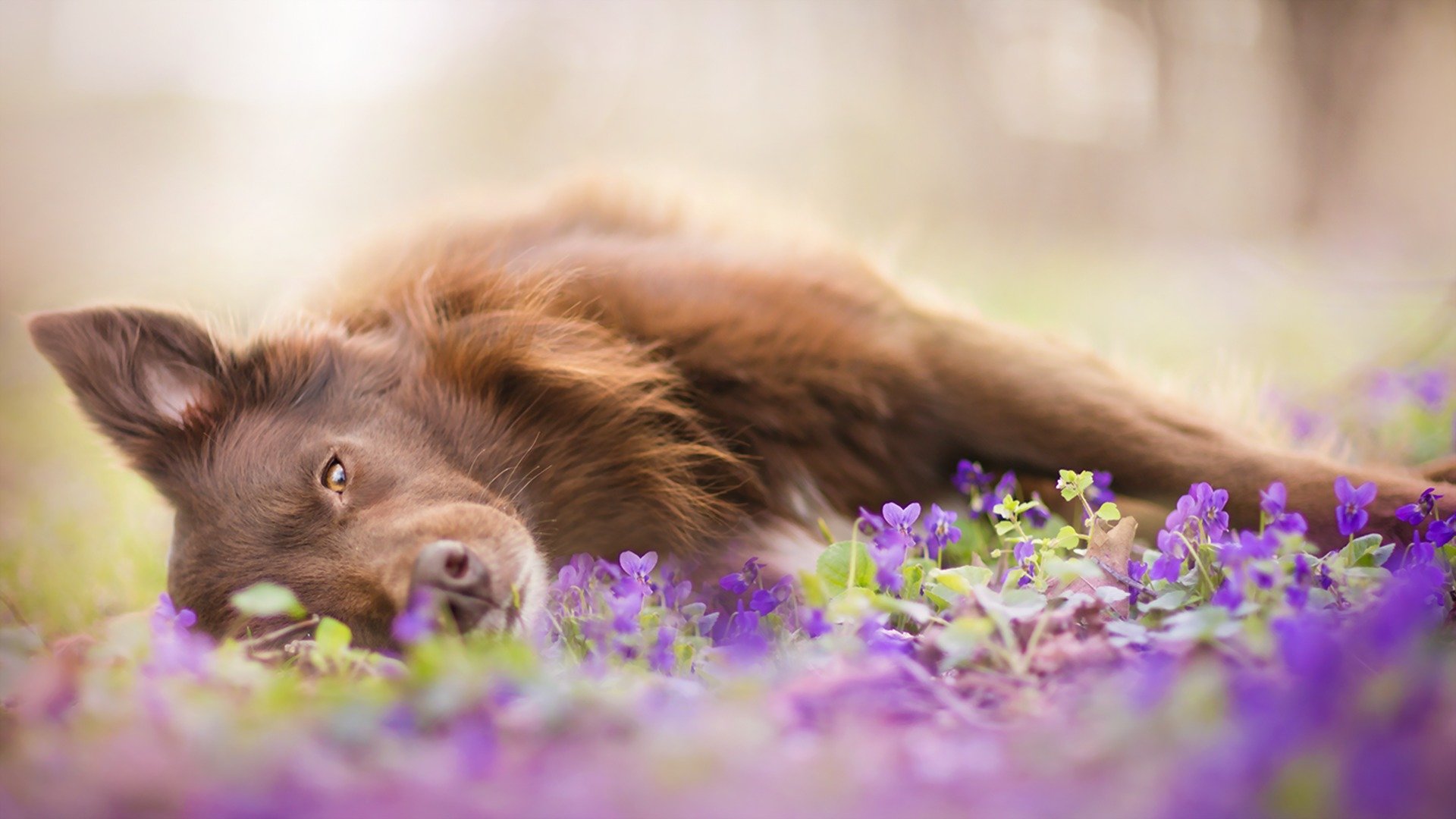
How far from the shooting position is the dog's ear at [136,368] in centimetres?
264

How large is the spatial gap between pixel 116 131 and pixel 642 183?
6.12 metres

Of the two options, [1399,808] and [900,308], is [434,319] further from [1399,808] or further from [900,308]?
[1399,808]

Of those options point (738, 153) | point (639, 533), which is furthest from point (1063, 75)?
point (639, 533)

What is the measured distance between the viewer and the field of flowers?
1.08 meters

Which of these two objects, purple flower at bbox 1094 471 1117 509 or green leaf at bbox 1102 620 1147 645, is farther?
purple flower at bbox 1094 471 1117 509

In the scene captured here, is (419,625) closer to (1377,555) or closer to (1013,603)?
(1013,603)

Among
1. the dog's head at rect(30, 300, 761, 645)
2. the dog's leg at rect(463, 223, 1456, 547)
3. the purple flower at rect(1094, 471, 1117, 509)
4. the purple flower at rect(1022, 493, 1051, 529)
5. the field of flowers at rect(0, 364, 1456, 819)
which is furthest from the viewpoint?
the dog's leg at rect(463, 223, 1456, 547)

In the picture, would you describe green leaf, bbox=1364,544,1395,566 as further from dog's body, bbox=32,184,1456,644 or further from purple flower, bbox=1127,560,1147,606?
dog's body, bbox=32,184,1456,644

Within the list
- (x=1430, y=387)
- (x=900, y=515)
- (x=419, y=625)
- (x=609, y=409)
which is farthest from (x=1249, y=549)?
(x=1430, y=387)

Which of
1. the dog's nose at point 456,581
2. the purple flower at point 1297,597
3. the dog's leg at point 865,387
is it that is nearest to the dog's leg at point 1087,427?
the dog's leg at point 865,387

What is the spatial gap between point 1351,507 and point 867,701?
1163 millimetres

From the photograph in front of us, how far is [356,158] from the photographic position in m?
9.29

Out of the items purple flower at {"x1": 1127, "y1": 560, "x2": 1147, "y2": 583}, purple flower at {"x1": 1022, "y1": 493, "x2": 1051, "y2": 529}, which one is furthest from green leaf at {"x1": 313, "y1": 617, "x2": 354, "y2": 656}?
purple flower at {"x1": 1022, "y1": 493, "x2": 1051, "y2": 529}

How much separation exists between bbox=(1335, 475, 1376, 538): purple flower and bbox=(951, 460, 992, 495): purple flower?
3.00 ft
